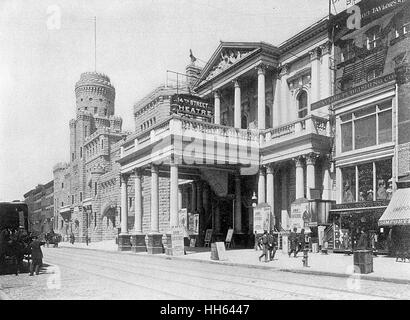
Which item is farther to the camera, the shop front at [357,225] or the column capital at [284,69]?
the column capital at [284,69]

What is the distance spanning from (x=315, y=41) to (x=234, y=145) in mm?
8163

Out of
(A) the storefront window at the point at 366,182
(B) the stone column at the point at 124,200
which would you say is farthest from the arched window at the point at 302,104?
(B) the stone column at the point at 124,200

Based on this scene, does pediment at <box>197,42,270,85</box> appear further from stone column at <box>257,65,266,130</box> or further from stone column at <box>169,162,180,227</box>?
stone column at <box>169,162,180,227</box>

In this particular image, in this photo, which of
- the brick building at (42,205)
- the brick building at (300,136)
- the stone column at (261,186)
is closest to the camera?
the brick building at (300,136)

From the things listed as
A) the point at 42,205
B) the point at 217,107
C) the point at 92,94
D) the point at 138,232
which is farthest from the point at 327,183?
the point at 42,205

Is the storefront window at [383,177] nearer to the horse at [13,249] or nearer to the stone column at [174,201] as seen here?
the stone column at [174,201]

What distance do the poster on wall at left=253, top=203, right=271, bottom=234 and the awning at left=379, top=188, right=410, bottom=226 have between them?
25.7 ft

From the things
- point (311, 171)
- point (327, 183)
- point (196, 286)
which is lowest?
point (196, 286)

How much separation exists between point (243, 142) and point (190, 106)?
5895mm

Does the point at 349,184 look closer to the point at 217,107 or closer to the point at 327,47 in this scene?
the point at 327,47

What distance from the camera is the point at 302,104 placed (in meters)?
28.2

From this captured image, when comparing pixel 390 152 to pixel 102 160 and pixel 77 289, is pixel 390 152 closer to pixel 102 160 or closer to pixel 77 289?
pixel 77 289

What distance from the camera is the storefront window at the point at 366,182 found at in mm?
21578

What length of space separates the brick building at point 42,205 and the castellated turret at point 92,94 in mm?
30530
